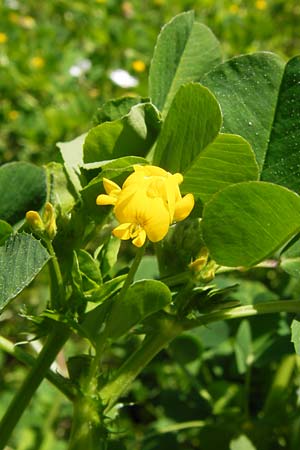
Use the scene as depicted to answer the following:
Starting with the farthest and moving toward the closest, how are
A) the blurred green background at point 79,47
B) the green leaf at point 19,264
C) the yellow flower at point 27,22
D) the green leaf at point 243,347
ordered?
the yellow flower at point 27,22, the blurred green background at point 79,47, the green leaf at point 243,347, the green leaf at point 19,264

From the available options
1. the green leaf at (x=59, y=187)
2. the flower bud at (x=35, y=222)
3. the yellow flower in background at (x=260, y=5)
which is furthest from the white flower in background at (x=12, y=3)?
the flower bud at (x=35, y=222)

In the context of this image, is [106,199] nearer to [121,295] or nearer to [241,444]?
[121,295]

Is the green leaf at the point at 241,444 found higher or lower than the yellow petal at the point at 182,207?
lower

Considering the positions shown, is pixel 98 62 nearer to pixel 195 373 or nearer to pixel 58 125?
pixel 58 125

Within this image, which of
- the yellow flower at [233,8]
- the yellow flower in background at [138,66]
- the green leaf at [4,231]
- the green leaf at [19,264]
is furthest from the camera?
the yellow flower at [233,8]

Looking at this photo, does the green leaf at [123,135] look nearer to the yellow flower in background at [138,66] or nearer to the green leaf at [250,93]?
the green leaf at [250,93]

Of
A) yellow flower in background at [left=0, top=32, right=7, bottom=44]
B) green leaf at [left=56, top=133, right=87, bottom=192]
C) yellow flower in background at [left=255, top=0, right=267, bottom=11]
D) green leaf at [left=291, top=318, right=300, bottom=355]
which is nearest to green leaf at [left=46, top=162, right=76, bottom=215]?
green leaf at [left=56, top=133, right=87, bottom=192]

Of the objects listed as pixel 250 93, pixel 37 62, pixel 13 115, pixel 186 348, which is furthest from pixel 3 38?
pixel 250 93

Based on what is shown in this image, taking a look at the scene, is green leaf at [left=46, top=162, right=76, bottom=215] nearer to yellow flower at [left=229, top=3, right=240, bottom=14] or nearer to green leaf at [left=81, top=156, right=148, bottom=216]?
green leaf at [left=81, top=156, right=148, bottom=216]
